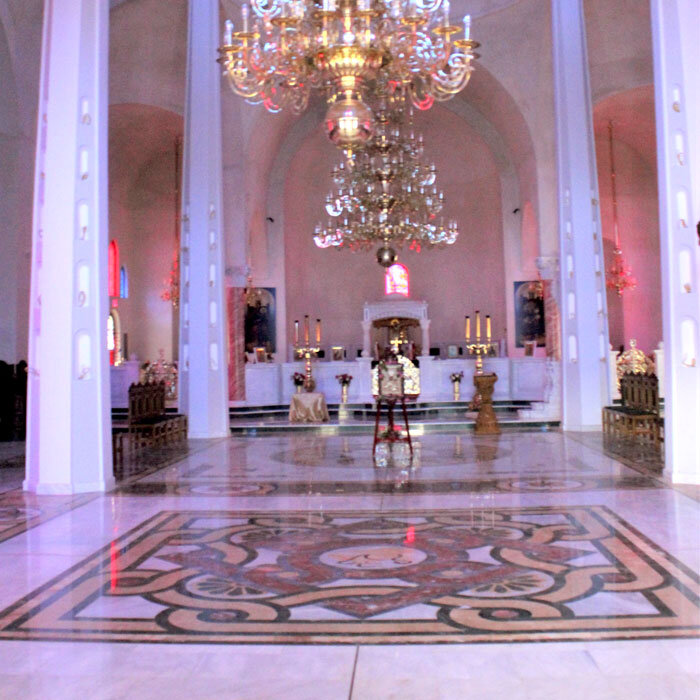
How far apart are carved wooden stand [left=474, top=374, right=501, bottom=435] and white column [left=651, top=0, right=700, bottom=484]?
528 cm

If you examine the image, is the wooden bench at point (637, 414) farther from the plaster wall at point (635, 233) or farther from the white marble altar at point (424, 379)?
the plaster wall at point (635, 233)

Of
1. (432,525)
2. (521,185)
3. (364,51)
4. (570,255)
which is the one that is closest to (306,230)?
(521,185)

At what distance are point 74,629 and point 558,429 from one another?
10.8 m

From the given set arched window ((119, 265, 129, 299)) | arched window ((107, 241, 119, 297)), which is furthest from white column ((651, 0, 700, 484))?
arched window ((119, 265, 129, 299))

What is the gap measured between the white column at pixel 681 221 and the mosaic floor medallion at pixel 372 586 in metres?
2.01

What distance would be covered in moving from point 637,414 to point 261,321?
1234 centimetres

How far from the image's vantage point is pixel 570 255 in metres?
12.8

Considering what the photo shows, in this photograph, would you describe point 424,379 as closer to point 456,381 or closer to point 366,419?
point 456,381

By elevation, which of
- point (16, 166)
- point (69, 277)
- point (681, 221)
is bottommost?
point (69, 277)

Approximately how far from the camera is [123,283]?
2197 centimetres

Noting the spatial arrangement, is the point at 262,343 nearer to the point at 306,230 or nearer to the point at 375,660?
the point at 306,230

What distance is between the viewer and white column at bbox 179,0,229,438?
1291 centimetres

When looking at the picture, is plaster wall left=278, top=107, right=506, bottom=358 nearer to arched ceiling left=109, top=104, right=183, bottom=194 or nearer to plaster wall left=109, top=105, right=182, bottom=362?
plaster wall left=109, top=105, right=182, bottom=362

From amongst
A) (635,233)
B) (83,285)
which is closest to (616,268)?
(635,233)
